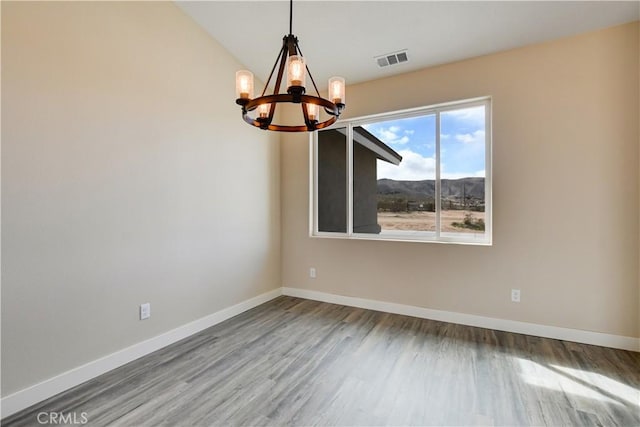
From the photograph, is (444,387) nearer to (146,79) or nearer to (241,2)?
(146,79)

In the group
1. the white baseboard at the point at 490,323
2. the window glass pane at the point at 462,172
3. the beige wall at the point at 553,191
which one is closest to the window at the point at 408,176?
the window glass pane at the point at 462,172

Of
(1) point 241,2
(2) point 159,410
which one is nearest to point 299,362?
(2) point 159,410

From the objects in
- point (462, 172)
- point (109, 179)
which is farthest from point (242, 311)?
point (462, 172)

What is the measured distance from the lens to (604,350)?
2555 mm

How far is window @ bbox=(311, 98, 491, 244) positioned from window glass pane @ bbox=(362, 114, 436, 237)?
1cm

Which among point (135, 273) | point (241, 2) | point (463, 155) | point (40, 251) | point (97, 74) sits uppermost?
point (241, 2)

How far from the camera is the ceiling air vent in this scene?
3107mm

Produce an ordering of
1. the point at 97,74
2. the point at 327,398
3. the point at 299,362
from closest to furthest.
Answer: the point at 327,398 → the point at 97,74 → the point at 299,362

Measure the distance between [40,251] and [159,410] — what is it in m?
1.29

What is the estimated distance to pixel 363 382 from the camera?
2.13 metres

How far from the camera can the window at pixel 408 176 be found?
3193mm

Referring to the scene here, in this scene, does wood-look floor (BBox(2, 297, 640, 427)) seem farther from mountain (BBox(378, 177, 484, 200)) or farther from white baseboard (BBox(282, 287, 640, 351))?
mountain (BBox(378, 177, 484, 200))

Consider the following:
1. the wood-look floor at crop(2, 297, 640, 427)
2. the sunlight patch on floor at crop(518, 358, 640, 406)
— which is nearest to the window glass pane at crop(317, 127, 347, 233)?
the wood-look floor at crop(2, 297, 640, 427)

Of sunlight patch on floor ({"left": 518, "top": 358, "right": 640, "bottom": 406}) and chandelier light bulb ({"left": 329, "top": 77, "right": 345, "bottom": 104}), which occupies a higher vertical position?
chandelier light bulb ({"left": 329, "top": 77, "right": 345, "bottom": 104})
